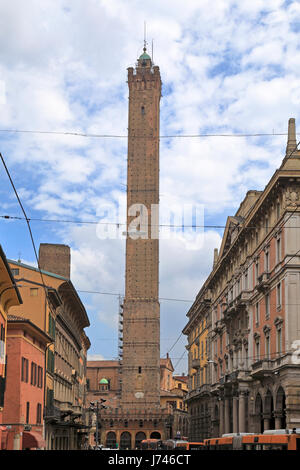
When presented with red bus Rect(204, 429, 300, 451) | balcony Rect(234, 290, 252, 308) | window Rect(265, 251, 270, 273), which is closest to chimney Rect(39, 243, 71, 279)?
balcony Rect(234, 290, 252, 308)

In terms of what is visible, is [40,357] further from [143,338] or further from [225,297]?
[143,338]

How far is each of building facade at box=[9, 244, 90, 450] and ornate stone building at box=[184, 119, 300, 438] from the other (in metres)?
11.9

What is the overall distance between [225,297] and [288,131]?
77.0 ft

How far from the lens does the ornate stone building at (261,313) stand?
39.8 meters

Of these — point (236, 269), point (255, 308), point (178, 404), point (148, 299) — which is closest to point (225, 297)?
point (236, 269)

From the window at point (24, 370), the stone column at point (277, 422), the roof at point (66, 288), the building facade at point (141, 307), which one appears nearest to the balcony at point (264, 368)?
the stone column at point (277, 422)

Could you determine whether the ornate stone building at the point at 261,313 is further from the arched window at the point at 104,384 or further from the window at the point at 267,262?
the arched window at the point at 104,384

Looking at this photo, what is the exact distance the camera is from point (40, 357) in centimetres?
4194

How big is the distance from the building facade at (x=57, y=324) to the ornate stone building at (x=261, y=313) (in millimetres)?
11911

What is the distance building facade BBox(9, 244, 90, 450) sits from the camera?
46.3 m

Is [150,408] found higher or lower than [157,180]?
lower

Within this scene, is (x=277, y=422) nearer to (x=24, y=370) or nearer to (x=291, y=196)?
(x=291, y=196)

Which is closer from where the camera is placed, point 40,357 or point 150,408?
point 40,357

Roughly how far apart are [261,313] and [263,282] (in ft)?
9.75
